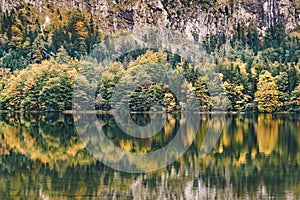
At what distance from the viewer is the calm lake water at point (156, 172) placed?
80.8 feet

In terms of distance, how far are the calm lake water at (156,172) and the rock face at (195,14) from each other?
393 ft

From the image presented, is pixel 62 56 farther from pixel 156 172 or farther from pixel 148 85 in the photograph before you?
pixel 156 172

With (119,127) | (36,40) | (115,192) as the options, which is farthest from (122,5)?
(115,192)

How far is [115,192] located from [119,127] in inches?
1260

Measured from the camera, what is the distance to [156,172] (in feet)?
98.8

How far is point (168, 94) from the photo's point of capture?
82.8 m

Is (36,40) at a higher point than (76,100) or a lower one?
higher

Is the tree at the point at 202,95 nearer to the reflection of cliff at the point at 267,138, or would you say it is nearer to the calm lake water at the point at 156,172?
the reflection of cliff at the point at 267,138

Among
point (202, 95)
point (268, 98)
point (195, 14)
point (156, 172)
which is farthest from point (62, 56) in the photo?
point (156, 172)

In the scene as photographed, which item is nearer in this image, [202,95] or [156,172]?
[156,172]

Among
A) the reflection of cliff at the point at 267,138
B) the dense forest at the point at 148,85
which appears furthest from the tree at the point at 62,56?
the reflection of cliff at the point at 267,138

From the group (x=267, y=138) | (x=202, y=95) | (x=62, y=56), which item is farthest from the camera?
(x=62, y=56)

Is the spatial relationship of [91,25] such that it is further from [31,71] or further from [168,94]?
[168,94]

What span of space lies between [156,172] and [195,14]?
141m
